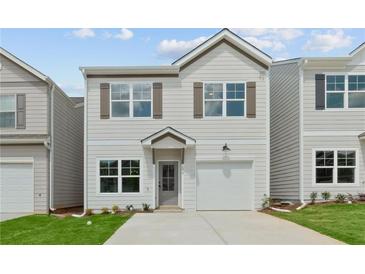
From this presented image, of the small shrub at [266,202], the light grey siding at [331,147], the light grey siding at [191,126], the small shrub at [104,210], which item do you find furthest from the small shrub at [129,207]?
the light grey siding at [331,147]

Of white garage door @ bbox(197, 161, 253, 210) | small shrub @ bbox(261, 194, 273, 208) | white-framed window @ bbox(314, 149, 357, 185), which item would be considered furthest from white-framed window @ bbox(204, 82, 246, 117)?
white-framed window @ bbox(314, 149, 357, 185)

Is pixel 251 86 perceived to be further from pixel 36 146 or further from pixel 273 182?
pixel 36 146

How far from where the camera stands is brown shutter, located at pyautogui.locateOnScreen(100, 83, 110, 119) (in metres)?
18.6

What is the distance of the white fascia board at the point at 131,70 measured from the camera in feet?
60.1

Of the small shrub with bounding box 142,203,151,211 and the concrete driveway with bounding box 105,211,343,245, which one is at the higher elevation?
the concrete driveway with bounding box 105,211,343,245

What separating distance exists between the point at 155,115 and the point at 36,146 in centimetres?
490

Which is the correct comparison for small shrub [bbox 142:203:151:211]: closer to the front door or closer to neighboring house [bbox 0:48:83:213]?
the front door

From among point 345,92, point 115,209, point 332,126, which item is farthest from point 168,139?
point 345,92

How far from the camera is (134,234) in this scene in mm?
12000

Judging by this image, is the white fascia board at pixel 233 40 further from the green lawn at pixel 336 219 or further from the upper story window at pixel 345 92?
the green lawn at pixel 336 219

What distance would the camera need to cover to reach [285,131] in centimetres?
2030

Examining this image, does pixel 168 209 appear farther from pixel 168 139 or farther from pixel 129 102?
pixel 129 102

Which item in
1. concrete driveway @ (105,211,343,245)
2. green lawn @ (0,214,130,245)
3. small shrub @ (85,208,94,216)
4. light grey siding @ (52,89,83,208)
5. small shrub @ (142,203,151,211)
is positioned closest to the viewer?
concrete driveway @ (105,211,343,245)

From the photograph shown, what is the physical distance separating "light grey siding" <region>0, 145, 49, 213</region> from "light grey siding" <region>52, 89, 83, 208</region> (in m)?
0.66
